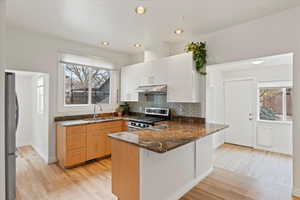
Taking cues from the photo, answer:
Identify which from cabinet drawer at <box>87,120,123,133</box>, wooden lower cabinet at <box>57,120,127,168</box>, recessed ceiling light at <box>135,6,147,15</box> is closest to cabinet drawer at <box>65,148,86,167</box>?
wooden lower cabinet at <box>57,120,127,168</box>

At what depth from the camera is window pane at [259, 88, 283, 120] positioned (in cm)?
446

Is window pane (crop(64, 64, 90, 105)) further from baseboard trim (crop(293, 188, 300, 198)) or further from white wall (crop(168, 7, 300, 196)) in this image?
baseboard trim (crop(293, 188, 300, 198))

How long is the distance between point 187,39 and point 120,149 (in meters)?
2.74

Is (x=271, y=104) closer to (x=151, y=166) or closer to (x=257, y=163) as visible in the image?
(x=257, y=163)

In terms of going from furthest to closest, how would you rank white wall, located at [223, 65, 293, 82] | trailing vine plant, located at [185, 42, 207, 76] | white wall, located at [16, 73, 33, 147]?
white wall, located at [16, 73, 33, 147] → white wall, located at [223, 65, 293, 82] → trailing vine plant, located at [185, 42, 207, 76]

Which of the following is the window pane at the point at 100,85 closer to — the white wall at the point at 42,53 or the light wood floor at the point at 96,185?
the white wall at the point at 42,53

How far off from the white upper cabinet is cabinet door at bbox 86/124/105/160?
1.33 metres

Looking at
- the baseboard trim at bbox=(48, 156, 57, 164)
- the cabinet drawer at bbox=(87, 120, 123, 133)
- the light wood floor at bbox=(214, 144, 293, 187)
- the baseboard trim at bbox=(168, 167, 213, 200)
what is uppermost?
the cabinet drawer at bbox=(87, 120, 123, 133)

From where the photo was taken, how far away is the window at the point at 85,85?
3867mm

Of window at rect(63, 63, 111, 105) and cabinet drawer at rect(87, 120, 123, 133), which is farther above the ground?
window at rect(63, 63, 111, 105)

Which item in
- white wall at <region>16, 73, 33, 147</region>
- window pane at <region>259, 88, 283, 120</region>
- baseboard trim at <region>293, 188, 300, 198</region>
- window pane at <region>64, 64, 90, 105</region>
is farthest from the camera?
white wall at <region>16, 73, 33, 147</region>

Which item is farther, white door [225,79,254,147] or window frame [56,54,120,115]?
white door [225,79,254,147]

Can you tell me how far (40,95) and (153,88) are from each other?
278 cm

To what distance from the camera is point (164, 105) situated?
4008 mm
